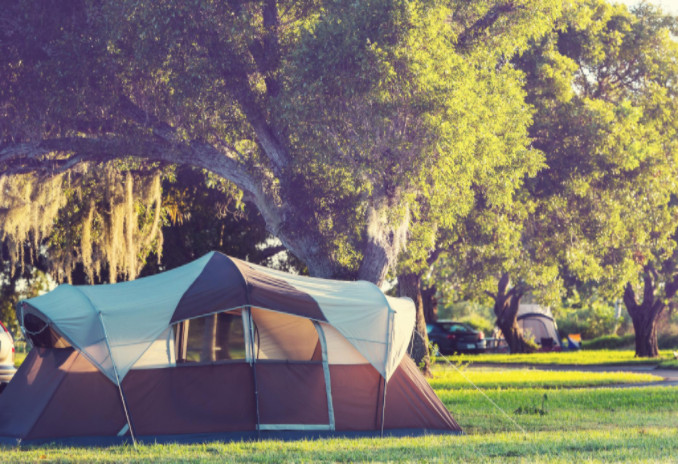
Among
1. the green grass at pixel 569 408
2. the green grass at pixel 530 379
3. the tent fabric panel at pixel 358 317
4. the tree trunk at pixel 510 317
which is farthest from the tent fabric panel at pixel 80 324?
the tree trunk at pixel 510 317

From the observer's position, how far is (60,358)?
34.2 feet

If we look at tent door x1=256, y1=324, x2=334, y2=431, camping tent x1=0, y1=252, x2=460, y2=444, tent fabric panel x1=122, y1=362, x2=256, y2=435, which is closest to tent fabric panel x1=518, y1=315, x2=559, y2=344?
camping tent x1=0, y1=252, x2=460, y2=444

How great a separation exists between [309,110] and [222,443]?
19.8ft

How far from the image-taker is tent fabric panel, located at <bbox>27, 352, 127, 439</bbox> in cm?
985

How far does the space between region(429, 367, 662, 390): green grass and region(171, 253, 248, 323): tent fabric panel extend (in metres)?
8.05

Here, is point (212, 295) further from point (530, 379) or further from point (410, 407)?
point (530, 379)

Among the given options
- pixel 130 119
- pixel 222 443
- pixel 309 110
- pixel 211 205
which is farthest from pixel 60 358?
pixel 211 205

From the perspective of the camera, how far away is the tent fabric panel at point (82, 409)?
985 cm

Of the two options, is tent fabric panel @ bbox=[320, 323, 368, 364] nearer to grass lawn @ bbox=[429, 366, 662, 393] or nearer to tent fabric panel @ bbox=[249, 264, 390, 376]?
tent fabric panel @ bbox=[249, 264, 390, 376]

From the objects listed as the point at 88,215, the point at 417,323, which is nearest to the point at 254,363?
the point at 417,323

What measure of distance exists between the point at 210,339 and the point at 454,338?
24213mm

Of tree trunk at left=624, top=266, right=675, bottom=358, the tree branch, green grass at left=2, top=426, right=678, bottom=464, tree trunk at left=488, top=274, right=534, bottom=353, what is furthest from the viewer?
tree trunk at left=488, top=274, right=534, bottom=353

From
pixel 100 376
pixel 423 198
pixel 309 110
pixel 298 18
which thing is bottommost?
pixel 100 376

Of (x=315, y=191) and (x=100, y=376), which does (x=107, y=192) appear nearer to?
(x=315, y=191)
